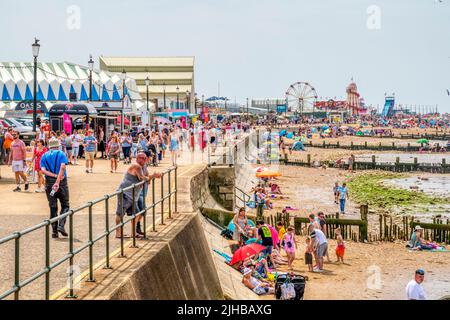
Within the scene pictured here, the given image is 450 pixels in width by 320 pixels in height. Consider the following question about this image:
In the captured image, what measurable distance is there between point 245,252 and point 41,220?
17.5ft

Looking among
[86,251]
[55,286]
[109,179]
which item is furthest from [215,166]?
[55,286]

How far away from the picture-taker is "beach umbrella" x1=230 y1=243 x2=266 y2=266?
1559 centimetres

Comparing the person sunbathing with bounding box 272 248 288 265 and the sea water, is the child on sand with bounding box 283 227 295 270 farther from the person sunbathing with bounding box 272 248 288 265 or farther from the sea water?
the sea water

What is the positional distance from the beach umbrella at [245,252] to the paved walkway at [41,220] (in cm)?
226

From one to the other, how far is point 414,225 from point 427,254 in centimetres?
233

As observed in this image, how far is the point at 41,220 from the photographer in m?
11.8

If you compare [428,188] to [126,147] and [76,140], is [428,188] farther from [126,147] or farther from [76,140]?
[76,140]

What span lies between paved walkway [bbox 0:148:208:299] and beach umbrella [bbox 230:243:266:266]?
88.8 inches

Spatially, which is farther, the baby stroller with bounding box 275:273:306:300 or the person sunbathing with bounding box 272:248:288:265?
the person sunbathing with bounding box 272:248:288:265

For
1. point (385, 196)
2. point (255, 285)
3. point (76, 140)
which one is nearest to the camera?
point (255, 285)

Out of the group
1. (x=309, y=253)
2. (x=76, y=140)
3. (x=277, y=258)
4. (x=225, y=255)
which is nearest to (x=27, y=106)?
(x=76, y=140)

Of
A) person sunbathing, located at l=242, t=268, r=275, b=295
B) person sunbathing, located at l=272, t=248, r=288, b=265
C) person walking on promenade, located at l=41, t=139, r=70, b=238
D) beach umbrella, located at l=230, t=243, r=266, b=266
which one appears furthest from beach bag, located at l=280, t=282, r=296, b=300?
person walking on promenade, located at l=41, t=139, r=70, b=238

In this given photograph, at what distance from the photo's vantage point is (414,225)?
23.2 metres
